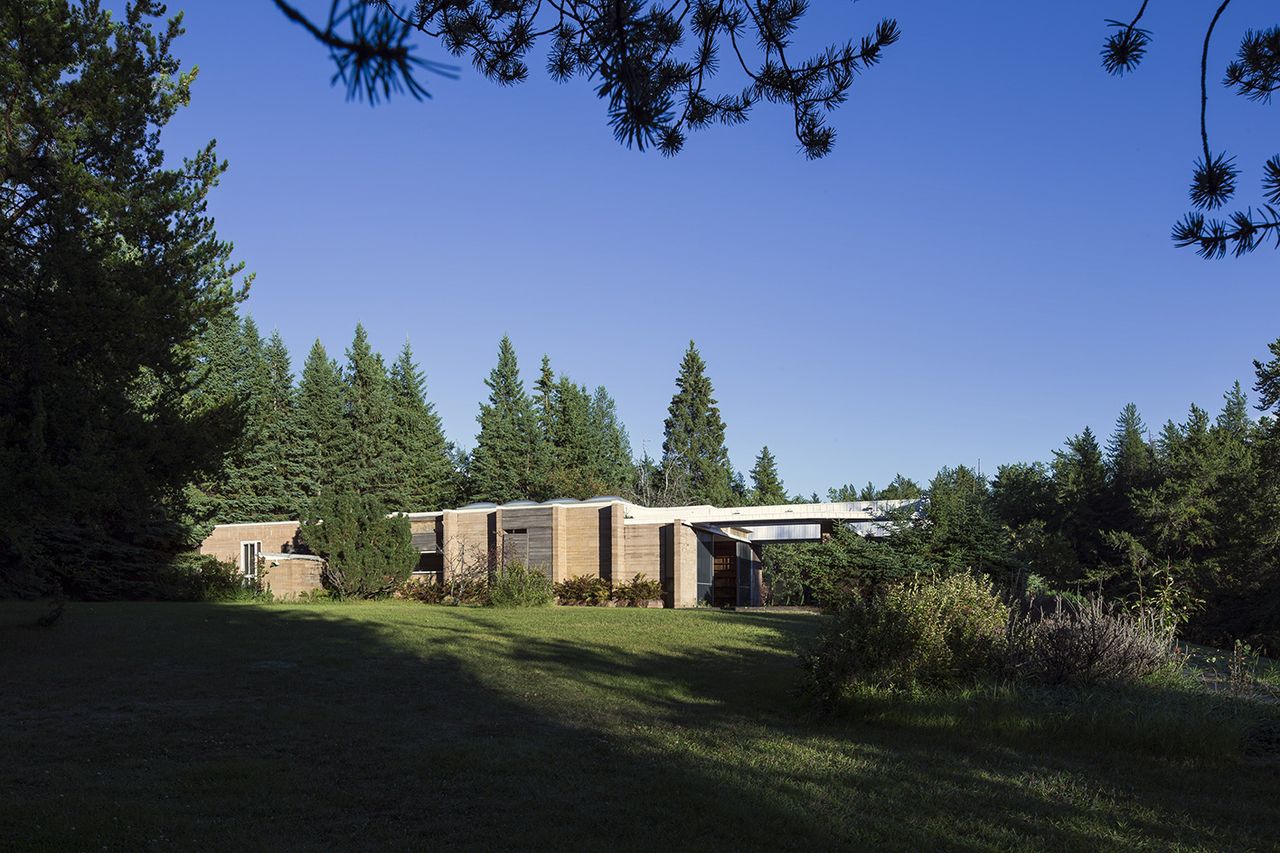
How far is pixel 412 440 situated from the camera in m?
44.8

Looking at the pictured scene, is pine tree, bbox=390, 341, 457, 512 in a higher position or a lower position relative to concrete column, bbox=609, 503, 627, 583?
higher

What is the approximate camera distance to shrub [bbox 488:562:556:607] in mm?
22125

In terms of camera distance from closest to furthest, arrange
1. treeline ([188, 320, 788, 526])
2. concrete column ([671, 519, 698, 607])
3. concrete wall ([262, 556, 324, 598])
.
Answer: concrete column ([671, 519, 698, 607]) < concrete wall ([262, 556, 324, 598]) < treeline ([188, 320, 788, 526])

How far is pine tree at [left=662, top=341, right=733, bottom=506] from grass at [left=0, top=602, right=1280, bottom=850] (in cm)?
3801

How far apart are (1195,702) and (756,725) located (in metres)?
3.65

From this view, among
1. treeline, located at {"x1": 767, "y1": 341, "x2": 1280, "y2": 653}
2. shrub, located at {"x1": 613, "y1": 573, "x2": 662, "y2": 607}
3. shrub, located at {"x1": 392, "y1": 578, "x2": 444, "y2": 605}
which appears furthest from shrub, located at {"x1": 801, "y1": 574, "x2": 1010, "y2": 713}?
shrub, located at {"x1": 392, "y1": 578, "x2": 444, "y2": 605}

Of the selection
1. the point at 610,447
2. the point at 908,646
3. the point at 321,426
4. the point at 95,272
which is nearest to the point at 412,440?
the point at 321,426

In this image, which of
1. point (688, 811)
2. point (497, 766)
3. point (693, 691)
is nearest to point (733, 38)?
point (688, 811)

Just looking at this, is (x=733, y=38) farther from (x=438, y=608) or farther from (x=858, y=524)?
(x=858, y=524)

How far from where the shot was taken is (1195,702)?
25.7 feet

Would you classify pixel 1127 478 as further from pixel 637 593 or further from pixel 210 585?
pixel 210 585

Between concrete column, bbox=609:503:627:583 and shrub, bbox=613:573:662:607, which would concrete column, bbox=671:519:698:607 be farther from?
concrete column, bbox=609:503:627:583

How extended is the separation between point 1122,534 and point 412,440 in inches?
1208

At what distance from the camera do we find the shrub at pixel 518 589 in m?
22.1
